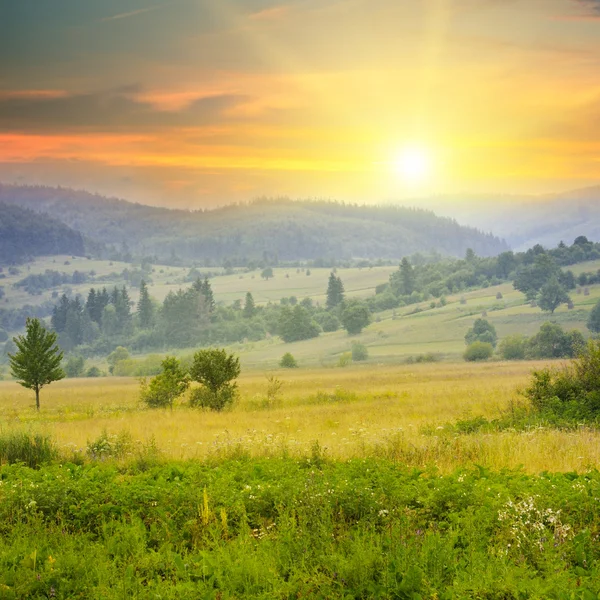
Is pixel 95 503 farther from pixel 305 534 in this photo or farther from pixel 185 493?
pixel 305 534

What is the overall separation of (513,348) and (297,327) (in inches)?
2618

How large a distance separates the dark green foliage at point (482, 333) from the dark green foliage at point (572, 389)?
98.7 meters

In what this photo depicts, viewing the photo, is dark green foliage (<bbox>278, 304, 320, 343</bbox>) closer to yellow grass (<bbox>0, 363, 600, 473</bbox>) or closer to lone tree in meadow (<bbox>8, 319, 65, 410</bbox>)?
yellow grass (<bbox>0, 363, 600, 473</bbox>)

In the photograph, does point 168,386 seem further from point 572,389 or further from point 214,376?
point 572,389

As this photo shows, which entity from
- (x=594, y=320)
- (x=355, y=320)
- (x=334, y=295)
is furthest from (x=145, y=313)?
(x=594, y=320)

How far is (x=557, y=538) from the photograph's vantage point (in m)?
7.65

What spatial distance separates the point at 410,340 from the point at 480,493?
121627 millimetres

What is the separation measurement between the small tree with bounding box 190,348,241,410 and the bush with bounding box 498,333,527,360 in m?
62.0

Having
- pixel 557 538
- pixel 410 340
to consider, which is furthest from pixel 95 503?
pixel 410 340

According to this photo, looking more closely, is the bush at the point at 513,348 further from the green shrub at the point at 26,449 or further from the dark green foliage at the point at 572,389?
the green shrub at the point at 26,449

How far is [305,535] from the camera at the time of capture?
7.86m

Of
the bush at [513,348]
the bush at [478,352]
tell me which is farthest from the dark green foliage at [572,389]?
the bush at [513,348]

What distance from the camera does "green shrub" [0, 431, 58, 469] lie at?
13.7 metres

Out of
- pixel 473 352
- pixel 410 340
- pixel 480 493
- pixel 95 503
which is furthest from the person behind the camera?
pixel 410 340
